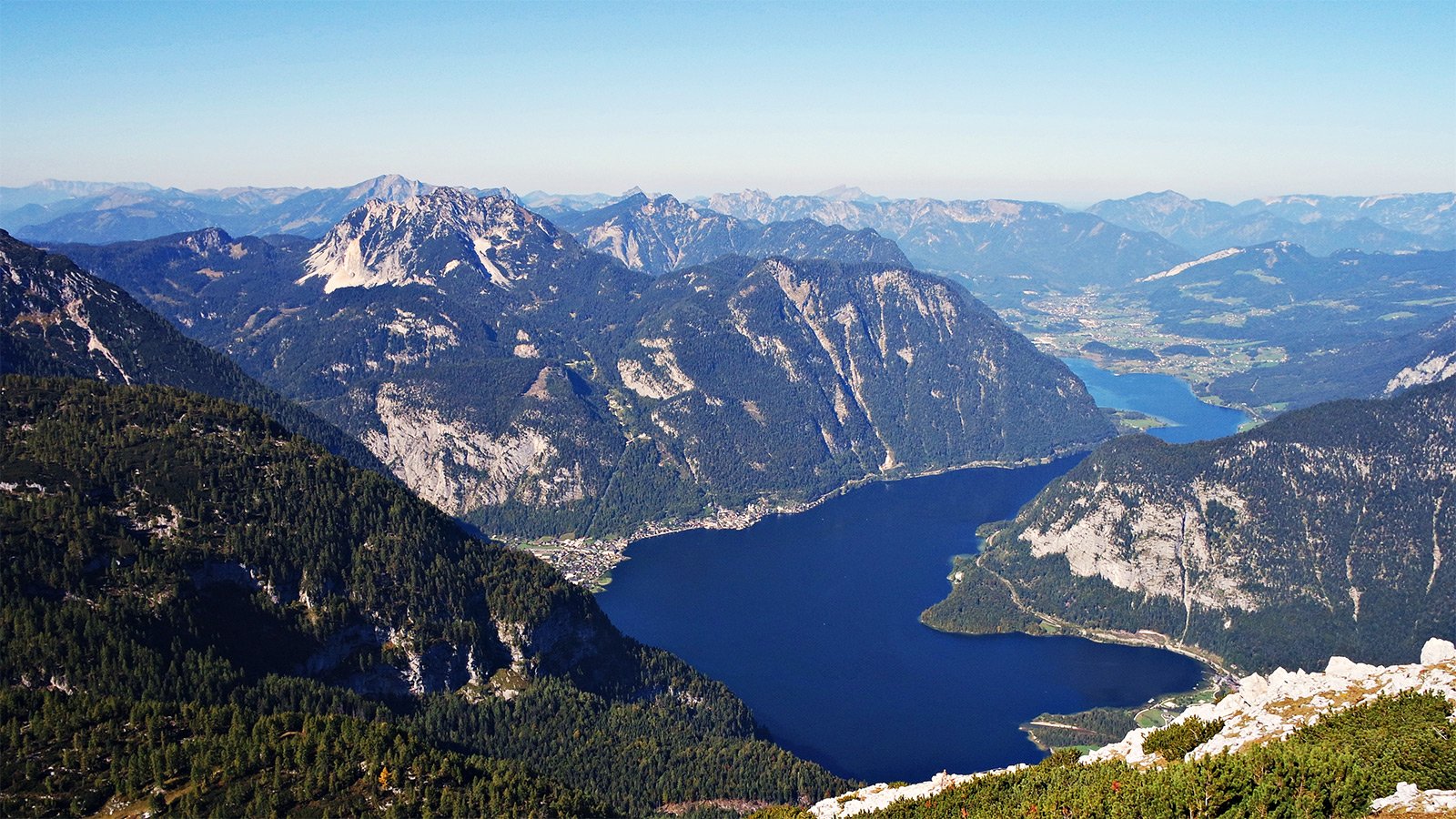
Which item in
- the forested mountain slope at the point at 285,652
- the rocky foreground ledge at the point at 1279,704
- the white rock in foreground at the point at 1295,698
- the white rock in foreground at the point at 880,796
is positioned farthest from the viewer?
the forested mountain slope at the point at 285,652

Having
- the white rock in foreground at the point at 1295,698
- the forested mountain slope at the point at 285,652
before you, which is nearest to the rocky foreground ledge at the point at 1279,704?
the white rock in foreground at the point at 1295,698

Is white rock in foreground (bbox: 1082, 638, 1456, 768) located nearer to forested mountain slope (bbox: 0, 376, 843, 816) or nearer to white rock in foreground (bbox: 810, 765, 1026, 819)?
white rock in foreground (bbox: 810, 765, 1026, 819)

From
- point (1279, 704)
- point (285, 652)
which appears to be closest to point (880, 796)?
point (1279, 704)

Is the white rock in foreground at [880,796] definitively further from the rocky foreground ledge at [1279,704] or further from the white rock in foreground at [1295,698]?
the white rock in foreground at [1295,698]

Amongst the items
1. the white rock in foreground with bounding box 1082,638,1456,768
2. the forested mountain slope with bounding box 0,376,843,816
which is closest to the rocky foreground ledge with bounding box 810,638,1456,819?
the white rock in foreground with bounding box 1082,638,1456,768

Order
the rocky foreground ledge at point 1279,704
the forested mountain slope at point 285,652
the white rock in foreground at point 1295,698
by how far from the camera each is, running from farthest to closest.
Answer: the forested mountain slope at point 285,652 < the rocky foreground ledge at point 1279,704 < the white rock in foreground at point 1295,698

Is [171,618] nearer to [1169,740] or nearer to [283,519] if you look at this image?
[283,519]

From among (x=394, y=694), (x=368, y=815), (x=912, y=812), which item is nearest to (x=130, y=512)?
(x=394, y=694)
